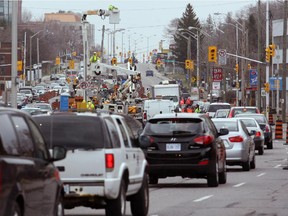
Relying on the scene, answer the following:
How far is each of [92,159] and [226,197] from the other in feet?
21.9

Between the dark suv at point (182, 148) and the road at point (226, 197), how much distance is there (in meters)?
0.47

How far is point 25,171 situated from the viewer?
10.8 meters

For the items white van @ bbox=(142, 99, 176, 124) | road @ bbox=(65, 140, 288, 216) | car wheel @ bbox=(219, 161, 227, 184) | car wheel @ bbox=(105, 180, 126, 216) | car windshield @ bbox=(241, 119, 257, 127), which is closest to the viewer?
car wheel @ bbox=(105, 180, 126, 216)

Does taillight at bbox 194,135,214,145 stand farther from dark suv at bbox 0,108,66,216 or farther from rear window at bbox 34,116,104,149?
dark suv at bbox 0,108,66,216

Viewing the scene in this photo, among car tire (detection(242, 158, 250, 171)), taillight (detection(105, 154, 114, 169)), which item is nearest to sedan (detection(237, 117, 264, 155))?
car tire (detection(242, 158, 250, 171))

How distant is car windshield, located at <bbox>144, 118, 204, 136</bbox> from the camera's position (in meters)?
22.8

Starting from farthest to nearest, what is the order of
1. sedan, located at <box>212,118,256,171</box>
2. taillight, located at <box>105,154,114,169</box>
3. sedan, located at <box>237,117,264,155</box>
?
1. sedan, located at <box>237,117,264,155</box>
2. sedan, located at <box>212,118,256,171</box>
3. taillight, located at <box>105,154,114,169</box>

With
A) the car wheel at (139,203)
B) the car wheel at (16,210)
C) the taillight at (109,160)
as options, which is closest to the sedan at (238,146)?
the car wheel at (139,203)

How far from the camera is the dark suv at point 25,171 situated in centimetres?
1001

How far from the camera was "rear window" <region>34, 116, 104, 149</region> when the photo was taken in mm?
14594

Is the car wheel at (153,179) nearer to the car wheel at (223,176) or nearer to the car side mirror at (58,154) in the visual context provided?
the car wheel at (223,176)

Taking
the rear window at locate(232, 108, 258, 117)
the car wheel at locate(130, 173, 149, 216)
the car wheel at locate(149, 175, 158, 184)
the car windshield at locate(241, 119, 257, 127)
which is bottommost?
the car wheel at locate(149, 175, 158, 184)

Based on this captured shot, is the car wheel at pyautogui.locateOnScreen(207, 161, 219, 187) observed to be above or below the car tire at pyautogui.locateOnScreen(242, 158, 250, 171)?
above

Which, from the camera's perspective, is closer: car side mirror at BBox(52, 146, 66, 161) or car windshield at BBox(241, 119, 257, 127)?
car side mirror at BBox(52, 146, 66, 161)
